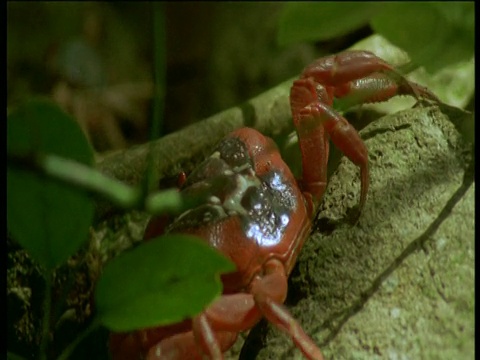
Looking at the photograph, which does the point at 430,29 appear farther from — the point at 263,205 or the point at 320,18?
the point at 263,205

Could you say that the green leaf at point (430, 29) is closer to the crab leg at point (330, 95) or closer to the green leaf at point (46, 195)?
the green leaf at point (46, 195)

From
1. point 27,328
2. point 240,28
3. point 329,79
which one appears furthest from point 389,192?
point 240,28

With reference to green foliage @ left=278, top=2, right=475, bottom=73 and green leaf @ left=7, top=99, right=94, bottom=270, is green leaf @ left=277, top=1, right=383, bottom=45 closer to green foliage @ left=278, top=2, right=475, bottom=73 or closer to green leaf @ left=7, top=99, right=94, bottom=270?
green foliage @ left=278, top=2, right=475, bottom=73

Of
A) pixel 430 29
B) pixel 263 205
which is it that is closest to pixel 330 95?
pixel 263 205

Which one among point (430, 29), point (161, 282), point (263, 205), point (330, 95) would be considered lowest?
point (263, 205)

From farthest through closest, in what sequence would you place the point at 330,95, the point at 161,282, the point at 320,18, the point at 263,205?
the point at 330,95
the point at 263,205
the point at 161,282
the point at 320,18

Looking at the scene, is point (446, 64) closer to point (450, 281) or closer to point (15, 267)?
point (450, 281)

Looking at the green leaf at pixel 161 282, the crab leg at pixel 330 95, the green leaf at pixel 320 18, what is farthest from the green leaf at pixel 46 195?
the crab leg at pixel 330 95
